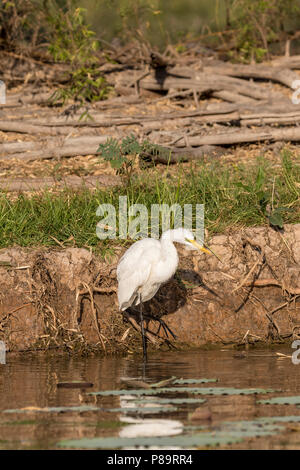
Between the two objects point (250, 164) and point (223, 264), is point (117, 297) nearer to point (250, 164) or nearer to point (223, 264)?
point (223, 264)

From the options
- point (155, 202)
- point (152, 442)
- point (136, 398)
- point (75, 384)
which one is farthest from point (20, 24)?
point (152, 442)

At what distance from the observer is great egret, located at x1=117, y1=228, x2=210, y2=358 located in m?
7.06

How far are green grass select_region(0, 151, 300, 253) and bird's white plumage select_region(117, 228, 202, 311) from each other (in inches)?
31.6

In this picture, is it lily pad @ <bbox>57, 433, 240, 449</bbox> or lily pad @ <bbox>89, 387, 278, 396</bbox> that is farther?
lily pad @ <bbox>89, 387, 278, 396</bbox>

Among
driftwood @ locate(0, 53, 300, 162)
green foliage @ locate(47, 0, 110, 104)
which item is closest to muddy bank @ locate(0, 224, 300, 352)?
driftwood @ locate(0, 53, 300, 162)

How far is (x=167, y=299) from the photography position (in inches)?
312

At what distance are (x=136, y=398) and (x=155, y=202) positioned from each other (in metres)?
3.30

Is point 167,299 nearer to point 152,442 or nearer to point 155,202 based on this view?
point 155,202

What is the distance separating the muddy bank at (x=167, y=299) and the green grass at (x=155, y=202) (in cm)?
21

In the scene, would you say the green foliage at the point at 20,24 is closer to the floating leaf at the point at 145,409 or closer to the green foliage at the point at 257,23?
the green foliage at the point at 257,23

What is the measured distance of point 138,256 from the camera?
7.12 meters

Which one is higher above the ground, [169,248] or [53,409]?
[169,248]

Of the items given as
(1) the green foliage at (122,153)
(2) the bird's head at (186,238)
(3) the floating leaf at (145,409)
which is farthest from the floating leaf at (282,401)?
(1) the green foliage at (122,153)

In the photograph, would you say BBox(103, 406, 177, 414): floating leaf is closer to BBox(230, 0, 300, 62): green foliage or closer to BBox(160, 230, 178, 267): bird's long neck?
BBox(160, 230, 178, 267): bird's long neck
